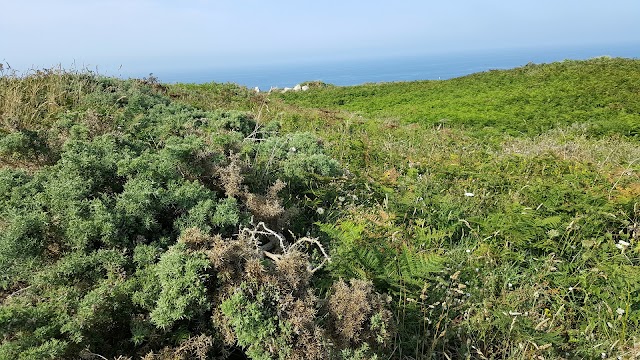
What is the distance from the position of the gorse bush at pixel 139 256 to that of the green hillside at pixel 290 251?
14 mm

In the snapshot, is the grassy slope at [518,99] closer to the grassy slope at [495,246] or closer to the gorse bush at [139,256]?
the grassy slope at [495,246]

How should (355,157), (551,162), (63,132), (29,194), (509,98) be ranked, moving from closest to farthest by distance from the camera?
(29,194)
(63,132)
(551,162)
(355,157)
(509,98)

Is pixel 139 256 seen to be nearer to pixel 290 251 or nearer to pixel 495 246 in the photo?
pixel 290 251

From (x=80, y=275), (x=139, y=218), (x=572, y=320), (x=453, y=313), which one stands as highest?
(x=139, y=218)

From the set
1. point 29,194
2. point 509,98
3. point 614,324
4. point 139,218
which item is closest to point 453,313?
point 614,324

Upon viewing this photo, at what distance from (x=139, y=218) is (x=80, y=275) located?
0.57 metres

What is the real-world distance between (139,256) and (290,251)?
1038 mm

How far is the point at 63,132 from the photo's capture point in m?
4.46

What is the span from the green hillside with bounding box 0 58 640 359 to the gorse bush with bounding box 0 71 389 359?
1cm

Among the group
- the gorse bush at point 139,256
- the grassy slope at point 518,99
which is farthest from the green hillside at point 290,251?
the grassy slope at point 518,99

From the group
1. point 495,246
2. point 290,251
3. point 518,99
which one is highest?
point 518,99

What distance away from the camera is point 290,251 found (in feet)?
10.3

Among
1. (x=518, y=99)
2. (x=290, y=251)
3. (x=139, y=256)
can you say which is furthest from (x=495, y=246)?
(x=518, y=99)

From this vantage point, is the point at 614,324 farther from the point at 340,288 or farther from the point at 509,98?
the point at 509,98
